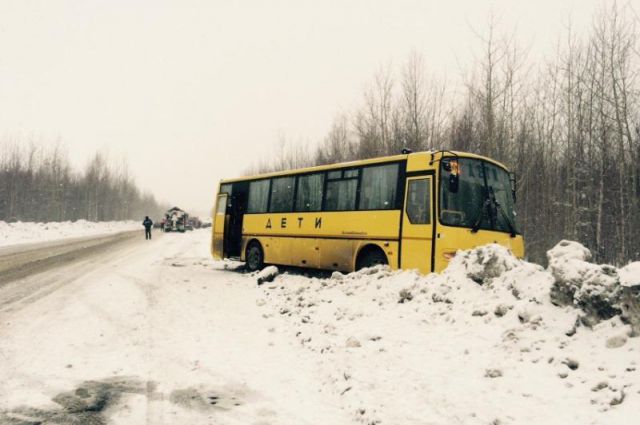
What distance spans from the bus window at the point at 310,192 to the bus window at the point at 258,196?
5.77ft

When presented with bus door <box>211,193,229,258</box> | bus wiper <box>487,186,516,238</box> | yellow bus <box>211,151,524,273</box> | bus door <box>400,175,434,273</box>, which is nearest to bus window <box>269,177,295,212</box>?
yellow bus <box>211,151,524,273</box>

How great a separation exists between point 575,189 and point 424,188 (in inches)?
583

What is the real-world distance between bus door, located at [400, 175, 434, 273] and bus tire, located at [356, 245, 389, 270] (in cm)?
79

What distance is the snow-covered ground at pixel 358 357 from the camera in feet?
12.9

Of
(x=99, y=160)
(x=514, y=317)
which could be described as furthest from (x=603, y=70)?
(x=99, y=160)

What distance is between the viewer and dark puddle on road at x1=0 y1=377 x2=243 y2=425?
148 inches

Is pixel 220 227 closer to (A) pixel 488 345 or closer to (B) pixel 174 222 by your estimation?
(A) pixel 488 345

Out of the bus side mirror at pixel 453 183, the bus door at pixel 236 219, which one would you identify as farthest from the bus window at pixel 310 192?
the bus side mirror at pixel 453 183

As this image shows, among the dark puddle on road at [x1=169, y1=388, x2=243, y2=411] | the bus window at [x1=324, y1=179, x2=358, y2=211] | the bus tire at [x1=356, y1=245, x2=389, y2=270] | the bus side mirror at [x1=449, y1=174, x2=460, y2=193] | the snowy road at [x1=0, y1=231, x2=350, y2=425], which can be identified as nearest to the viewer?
the snowy road at [x1=0, y1=231, x2=350, y2=425]

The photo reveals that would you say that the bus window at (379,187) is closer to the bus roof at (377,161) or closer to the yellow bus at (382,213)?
the yellow bus at (382,213)

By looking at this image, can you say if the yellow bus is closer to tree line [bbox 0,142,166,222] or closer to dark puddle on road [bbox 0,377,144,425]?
dark puddle on road [bbox 0,377,144,425]

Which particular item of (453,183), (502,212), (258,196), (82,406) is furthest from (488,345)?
(258,196)

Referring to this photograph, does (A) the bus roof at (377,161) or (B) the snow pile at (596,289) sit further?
(A) the bus roof at (377,161)

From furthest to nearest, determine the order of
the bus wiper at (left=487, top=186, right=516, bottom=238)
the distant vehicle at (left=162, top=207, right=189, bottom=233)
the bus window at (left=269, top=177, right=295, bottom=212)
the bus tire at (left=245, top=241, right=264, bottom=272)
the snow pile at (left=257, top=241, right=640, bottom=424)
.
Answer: the distant vehicle at (left=162, top=207, right=189, bottom=233)
the bus tire at (left=245, top=241, right=264, bottom=272)
the bus window at (left=269, top=177, right=295, bottom=212)
the bus wiper at (left=487, top=186, right=516, bottom=238)
the snow pile at (left=257, top=241, right=640, bottom=424)
